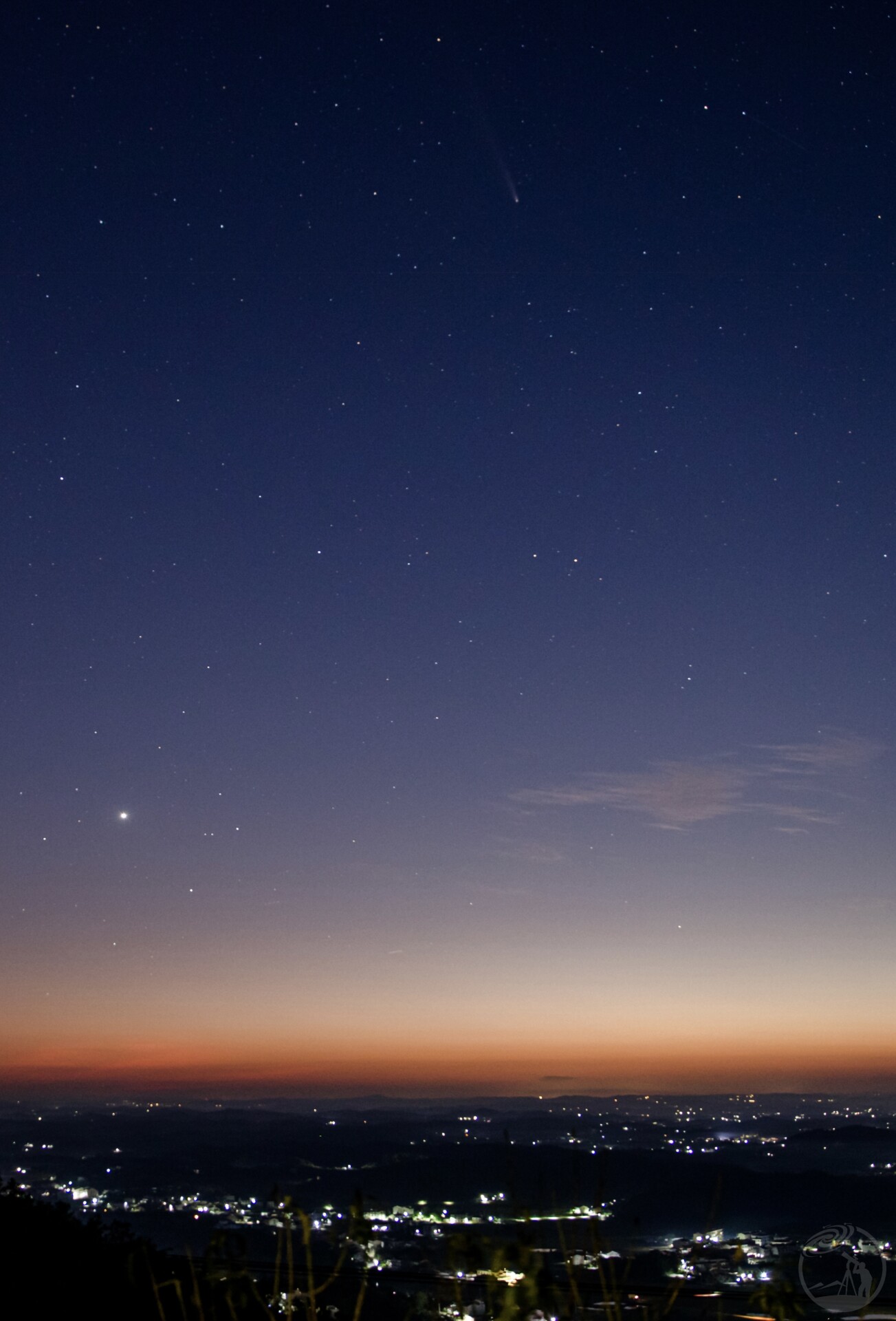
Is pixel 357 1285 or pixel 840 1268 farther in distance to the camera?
pixel 357 1285

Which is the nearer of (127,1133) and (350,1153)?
(350,1153)

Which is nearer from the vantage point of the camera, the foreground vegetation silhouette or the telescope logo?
the foreground vegetation silhouette

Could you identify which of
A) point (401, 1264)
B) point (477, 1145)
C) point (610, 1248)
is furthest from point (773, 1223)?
point (610, 1248)

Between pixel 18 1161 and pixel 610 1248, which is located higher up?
pixel 610 1248

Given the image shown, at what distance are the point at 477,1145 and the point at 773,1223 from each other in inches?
210

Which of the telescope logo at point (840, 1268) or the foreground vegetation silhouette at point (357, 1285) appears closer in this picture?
the foreground vegetation silhouette at point (357, 1285)

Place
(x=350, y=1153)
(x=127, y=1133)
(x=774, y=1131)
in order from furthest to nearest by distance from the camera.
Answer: (x=127, y=1133), (x=774, y=1131), (x=350, y=1153)

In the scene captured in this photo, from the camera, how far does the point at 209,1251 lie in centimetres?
345

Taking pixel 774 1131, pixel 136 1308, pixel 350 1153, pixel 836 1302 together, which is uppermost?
pixel 836 1302

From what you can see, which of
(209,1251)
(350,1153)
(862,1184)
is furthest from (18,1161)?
(209,1251)

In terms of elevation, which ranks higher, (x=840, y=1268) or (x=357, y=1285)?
(x=840, y=1268)

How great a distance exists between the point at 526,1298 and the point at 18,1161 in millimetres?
30862

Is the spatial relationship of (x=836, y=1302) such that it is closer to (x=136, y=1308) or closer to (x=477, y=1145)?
(x=136, y=1308)

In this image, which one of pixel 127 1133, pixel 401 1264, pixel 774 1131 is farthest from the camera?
pixel 127 1133
